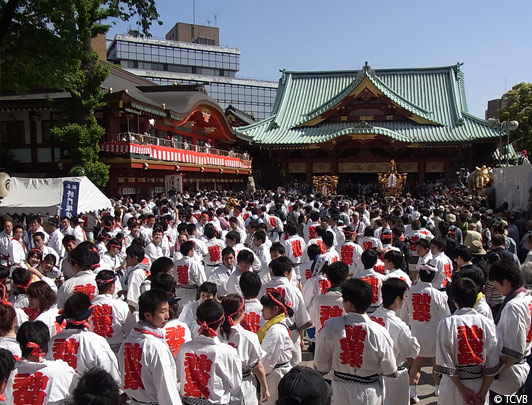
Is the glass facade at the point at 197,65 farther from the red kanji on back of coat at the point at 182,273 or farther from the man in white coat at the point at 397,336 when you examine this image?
the man in white coat at the point at 397,336

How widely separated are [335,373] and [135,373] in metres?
1.43

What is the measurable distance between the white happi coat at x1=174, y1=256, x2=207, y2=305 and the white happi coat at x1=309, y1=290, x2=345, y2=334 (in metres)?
1.85

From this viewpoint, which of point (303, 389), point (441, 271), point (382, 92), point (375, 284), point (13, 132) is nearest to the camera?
point (303, 389)

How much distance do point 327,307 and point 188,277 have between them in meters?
2.16

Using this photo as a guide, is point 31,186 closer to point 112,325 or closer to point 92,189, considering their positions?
point 92,189

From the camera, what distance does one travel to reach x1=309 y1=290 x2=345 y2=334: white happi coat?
16.1 feet

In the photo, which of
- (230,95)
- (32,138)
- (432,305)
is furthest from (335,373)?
(230,95)

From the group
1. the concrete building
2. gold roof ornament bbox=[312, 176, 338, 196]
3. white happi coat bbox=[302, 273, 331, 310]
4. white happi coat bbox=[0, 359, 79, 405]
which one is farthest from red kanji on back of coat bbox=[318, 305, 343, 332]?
the concrete building

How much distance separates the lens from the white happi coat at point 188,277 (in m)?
6.36

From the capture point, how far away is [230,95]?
211 ft

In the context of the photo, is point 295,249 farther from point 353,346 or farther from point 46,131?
point 46,131

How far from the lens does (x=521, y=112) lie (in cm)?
2891

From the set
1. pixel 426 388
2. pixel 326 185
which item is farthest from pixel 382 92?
pixel 426 388

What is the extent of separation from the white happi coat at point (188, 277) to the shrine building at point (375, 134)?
919 inches
